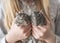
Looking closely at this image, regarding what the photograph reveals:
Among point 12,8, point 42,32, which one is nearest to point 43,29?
point 42,32

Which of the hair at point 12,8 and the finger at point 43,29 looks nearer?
the finger at point 43,29

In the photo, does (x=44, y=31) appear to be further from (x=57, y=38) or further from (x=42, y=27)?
(x=57, y=38)

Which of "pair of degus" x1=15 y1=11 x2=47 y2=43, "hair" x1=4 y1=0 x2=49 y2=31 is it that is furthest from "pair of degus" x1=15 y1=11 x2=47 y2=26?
"hair" x1=4 y1=0 x2=49 y2=31

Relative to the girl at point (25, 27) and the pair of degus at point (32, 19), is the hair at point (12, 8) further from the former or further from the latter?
the pair of degus at point (32, 19)

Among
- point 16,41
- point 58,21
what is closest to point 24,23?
point 16,41

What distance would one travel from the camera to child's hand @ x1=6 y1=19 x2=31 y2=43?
0.69 meters

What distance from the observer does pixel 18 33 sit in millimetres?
743

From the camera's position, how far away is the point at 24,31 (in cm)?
71

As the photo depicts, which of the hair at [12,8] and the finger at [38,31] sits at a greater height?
the hair at [12,8]

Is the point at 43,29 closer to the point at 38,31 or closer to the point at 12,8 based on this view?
the point at 38,31

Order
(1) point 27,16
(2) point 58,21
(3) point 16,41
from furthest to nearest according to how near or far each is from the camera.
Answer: (2) point 58,21 → (3) point 16,41 → (1) point 27,16

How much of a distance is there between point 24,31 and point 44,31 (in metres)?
0.07

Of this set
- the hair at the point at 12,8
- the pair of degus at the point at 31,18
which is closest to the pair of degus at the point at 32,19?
the pair of degus at the point at 31,18

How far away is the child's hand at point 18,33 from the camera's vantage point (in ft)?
2.27
